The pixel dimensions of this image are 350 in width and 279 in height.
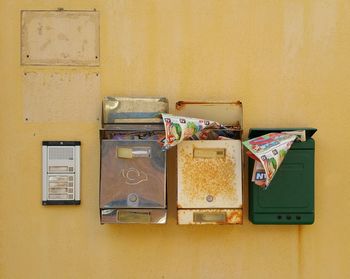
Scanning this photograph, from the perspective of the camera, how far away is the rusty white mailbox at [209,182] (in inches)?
108

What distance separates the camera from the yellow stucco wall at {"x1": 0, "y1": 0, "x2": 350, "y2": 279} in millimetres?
2963

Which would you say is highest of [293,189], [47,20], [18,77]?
[47,20]

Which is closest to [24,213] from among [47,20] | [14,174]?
[14,174]

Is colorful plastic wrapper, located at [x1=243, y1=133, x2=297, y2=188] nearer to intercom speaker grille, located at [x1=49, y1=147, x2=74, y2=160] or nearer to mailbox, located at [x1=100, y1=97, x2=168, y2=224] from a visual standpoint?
mailbox, located at [x1=100, y1=97, x2=168, y2=224]

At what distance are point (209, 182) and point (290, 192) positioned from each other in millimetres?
433

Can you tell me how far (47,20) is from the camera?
2963 millimetres

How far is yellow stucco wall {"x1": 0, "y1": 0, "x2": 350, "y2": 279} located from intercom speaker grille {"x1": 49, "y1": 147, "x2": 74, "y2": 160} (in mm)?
69

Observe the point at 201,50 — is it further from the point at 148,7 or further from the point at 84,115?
the point at 84,115

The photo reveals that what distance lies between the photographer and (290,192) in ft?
9.20

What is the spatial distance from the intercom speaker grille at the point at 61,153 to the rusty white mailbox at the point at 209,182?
0.61 metres

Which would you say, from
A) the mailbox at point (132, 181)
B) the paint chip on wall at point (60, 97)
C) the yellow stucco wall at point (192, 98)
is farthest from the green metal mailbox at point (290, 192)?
the paint chip on wall at point (60, 97)

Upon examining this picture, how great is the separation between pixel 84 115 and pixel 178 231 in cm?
83

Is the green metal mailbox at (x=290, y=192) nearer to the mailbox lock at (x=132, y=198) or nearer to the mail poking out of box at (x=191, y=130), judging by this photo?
the mail poking out of box at (x=191, y=130)

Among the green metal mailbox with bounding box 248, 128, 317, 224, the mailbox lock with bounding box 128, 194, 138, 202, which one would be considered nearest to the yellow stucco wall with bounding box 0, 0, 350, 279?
the green metal mailbox with bounding box 248, 128, 317, 224
